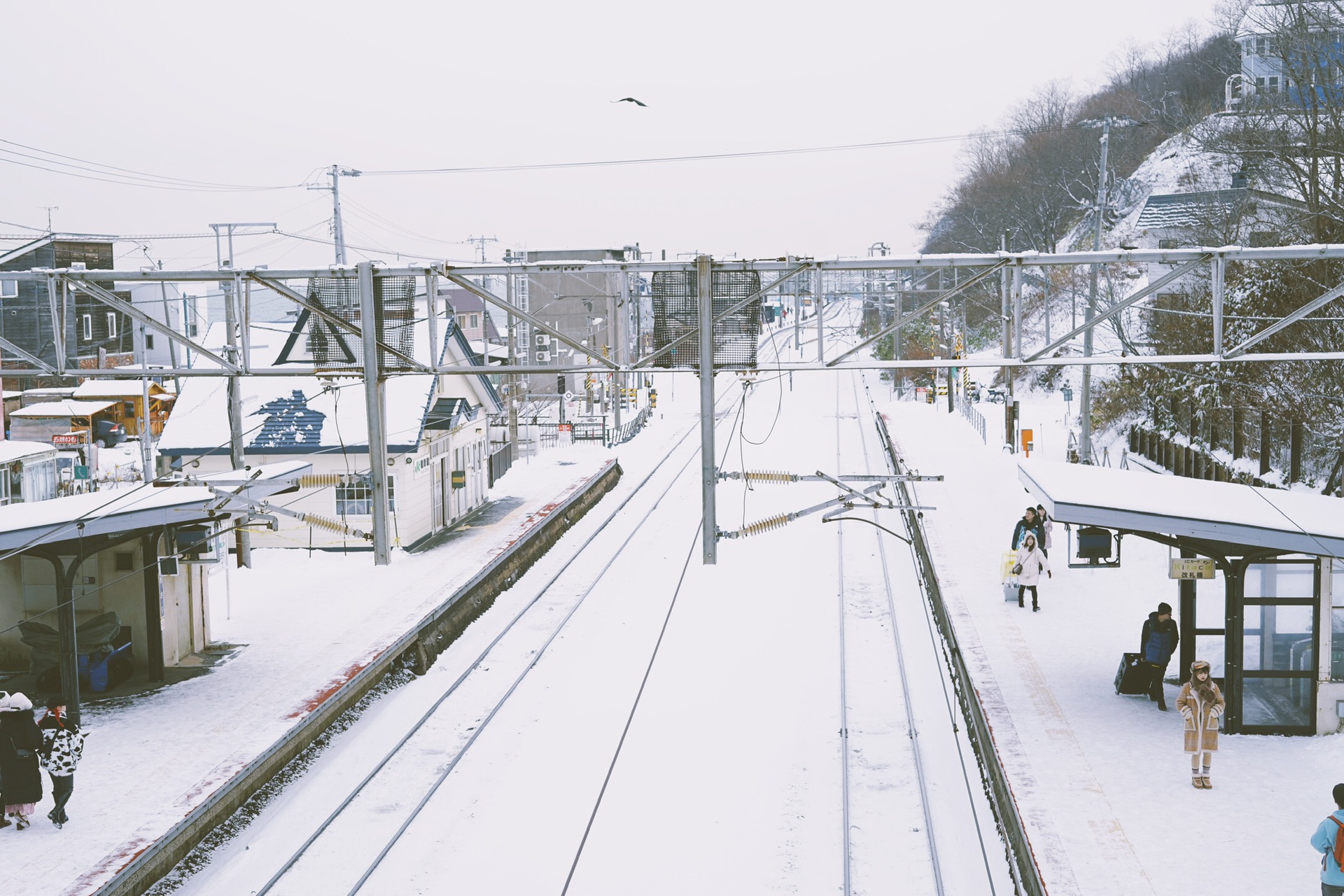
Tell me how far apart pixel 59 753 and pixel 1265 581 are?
467 inches

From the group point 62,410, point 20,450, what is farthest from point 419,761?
point 62,410

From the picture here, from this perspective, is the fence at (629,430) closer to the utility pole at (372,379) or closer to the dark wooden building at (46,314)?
the dark wooden building at (46,314)

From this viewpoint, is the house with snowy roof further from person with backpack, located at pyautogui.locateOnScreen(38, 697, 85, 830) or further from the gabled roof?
the gabled roof

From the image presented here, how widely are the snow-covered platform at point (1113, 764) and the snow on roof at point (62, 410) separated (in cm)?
3343

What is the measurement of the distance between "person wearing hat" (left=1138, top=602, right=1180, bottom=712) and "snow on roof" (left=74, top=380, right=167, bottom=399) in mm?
43567

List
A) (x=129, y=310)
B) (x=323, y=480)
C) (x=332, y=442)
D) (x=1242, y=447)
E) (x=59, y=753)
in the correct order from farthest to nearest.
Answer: (x=1242, y=447), (x=332, y=442), (x=323, y=480), (x=129, y=310), (x=59, y=753)

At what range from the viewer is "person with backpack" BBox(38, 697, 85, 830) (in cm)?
1109

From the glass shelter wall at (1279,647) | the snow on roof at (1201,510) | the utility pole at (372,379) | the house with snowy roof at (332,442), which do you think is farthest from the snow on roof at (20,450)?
the glass shelter wall at (1279,647)

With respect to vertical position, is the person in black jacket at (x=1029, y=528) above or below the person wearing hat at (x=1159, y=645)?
above

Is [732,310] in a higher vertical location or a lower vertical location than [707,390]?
higher

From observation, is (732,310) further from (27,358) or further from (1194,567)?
(27,358)

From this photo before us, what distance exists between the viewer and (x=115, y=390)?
52125 millimetres

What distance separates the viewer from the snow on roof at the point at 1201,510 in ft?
40.2

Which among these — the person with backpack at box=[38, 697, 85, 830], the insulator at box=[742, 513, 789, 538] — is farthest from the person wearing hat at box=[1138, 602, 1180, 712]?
the person with backpack at box=[38, 697, 85, 830]
